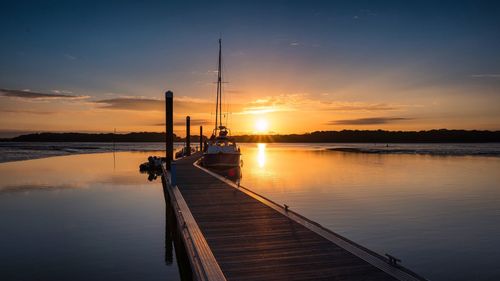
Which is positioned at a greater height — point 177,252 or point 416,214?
point 416,214

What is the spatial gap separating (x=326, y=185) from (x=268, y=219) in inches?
591

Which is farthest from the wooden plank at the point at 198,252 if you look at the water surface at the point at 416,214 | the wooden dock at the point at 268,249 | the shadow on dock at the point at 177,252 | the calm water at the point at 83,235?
the water surface at the point at 416,214

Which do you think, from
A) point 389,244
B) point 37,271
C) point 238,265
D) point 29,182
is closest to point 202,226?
point 238,265

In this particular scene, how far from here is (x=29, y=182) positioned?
2455 centimetres

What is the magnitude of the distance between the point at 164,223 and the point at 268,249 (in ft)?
27.4

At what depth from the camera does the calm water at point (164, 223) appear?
935 cm

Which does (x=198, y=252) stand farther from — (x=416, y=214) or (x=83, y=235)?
(x=416, y=214)

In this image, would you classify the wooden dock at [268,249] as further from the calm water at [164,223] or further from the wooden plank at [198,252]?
the calm water at [164,223]

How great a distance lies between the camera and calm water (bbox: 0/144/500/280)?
30.7 feet

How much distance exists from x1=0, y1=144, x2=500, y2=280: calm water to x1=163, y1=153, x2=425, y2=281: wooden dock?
6.01 feet

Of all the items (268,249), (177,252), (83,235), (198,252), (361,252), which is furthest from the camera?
(83,235)

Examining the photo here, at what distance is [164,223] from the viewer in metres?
14.6

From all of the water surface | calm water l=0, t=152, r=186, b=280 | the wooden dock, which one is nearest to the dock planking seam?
the wooden dock

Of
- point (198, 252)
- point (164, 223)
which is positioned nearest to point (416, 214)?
point (164, 223)
